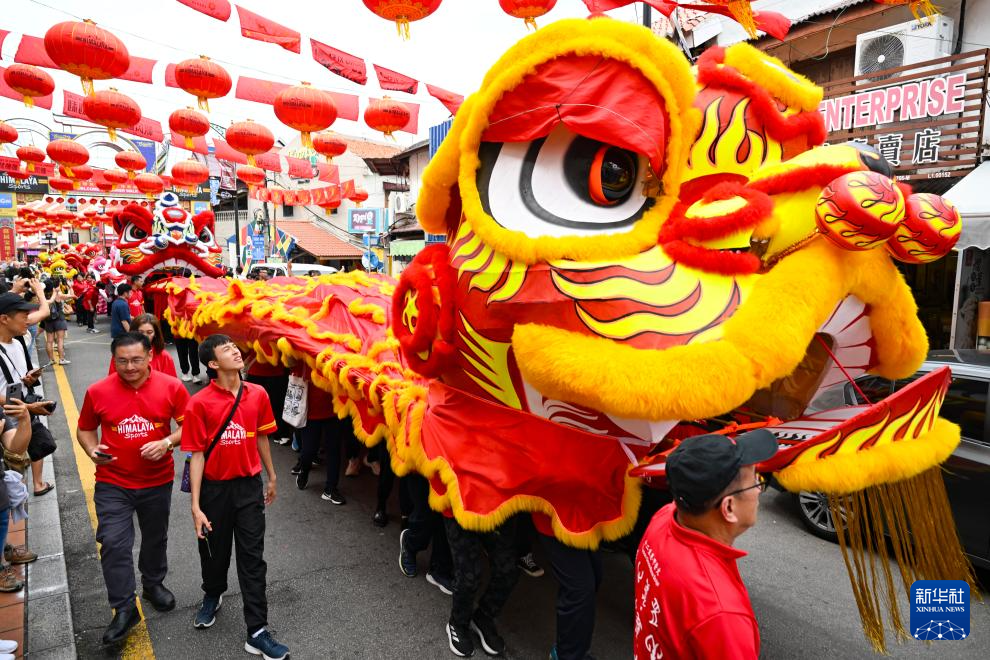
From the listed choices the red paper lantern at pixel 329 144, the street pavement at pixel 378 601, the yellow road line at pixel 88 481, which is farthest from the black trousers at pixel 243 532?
the red paper lantern at pixel 329 144

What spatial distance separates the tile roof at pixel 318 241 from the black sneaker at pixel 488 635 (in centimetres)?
2505

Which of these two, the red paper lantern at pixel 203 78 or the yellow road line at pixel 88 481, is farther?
the red paper lantern at pixel 203 78

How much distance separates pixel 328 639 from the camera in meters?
3.23

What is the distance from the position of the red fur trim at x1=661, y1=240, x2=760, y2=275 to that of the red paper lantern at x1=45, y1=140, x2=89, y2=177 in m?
14.2

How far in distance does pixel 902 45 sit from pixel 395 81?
6582mm

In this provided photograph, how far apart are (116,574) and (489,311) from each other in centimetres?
239

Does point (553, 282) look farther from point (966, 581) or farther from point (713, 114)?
point (966, 581)

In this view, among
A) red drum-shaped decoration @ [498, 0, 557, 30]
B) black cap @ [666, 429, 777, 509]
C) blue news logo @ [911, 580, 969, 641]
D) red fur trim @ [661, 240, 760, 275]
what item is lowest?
blue news logo @ [911, 580, 969, 641]

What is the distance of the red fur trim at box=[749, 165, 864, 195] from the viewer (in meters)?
1.96

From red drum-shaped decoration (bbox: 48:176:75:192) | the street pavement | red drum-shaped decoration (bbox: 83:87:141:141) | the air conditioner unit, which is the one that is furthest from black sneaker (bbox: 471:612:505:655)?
red drum-shaped decoration (bbox: 48:176:75:192)

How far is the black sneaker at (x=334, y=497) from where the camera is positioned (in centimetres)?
504

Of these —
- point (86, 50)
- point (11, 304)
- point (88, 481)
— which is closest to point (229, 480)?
point (11, 304)

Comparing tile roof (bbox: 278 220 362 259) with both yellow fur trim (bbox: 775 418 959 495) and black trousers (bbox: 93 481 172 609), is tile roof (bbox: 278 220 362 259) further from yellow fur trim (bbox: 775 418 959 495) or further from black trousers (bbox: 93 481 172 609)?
yellow fur trim (bbox: 775 418 959 495)

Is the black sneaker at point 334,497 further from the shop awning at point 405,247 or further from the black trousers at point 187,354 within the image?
the shop awning at point 405,247
